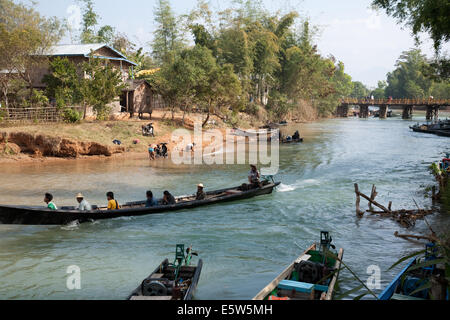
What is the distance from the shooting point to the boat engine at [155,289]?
7.83m

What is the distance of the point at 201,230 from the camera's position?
13.9 m

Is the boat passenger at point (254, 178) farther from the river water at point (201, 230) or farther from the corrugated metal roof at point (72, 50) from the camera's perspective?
the corrugated metal roof at point (72, 50)

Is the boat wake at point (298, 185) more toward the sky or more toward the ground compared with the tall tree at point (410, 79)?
more toward the ground

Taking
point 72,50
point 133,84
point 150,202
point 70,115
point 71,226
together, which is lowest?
point 71,226

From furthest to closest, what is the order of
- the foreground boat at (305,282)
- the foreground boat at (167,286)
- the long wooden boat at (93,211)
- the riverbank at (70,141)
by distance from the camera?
the riverbank at (70,141), the long wooden boat at (93,211), the foreground boat at (167,286), the foreground boat at (305,282)

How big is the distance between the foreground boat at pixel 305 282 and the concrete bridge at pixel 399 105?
225ft

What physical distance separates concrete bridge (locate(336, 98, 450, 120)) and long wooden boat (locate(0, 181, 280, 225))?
210ft

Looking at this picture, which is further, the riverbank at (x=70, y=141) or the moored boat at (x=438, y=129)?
the moored boat at (x=438, y=129)

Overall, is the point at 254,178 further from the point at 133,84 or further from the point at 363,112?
the point at 363,112

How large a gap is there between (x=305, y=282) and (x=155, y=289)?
3.05 metres

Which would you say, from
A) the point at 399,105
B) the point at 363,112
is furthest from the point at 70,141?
the point at 363,112

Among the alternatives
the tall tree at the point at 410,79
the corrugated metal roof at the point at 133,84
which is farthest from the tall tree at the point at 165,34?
the tall tree at the point at 410,79

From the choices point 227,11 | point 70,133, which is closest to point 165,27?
point 227,11

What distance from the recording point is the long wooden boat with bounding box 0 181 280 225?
12.5 metres
